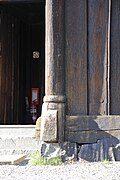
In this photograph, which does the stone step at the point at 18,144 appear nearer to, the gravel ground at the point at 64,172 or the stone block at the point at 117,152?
the gravel ground at the point at 64,172

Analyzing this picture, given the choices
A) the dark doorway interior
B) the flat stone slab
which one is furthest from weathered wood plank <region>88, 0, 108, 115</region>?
the dark doorway interior

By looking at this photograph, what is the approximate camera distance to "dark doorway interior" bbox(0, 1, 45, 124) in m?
8.92

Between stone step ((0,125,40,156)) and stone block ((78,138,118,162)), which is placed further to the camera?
stone step ((0,125,40,156))

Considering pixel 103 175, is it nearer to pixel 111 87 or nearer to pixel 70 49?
pixel 111 87

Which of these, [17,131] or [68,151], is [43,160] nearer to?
[68,151]

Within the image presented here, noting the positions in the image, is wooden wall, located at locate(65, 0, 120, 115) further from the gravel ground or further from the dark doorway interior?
the dark doorway interior

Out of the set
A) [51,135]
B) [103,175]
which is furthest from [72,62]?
[103,175]

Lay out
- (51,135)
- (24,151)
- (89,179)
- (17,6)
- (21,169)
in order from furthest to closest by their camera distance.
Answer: (17,6), (24,151), (51,135), (21,169), (89,179)

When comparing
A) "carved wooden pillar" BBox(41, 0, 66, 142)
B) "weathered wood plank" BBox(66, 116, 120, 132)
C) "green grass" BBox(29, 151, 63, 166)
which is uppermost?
"carved wooden pillar" BBox(41, 0, 66, 142)

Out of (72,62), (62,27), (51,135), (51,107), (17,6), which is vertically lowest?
(51,135)

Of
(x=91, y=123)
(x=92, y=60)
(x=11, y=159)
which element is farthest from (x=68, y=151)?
(x=92, y=60)

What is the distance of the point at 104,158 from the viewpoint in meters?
5.30

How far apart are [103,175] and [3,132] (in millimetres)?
2242

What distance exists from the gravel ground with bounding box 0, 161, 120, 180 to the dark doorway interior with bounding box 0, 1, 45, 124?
12.1ft
